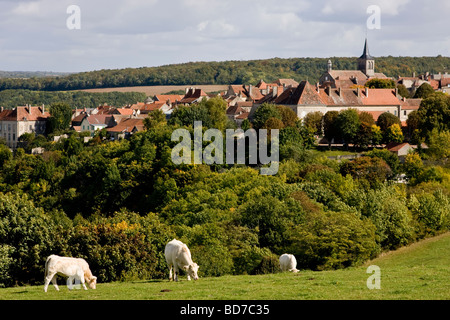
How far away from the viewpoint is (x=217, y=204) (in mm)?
44188

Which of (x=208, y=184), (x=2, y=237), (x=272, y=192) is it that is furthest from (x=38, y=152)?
(x=2, y=237)

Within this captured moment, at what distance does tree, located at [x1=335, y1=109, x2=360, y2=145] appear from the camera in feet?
240

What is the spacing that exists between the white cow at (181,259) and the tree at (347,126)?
54.8 m

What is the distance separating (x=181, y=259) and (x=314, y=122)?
5956cm

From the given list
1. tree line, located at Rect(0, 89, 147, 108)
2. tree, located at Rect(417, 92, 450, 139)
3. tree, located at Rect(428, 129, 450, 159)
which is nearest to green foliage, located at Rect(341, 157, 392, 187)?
tree, located at Rect(428, 129, 450, 159)

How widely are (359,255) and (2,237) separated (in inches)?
628

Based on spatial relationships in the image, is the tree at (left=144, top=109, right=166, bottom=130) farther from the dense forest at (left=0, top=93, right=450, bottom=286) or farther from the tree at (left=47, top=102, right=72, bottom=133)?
the tree at (left=47, top=102, right=72, bottom=133)

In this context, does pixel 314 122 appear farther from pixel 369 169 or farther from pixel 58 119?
pixel 58 119

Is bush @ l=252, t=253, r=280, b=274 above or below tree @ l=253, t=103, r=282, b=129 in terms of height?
below

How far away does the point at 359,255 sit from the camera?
32.2m

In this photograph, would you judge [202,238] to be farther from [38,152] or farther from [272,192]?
[38,152]
